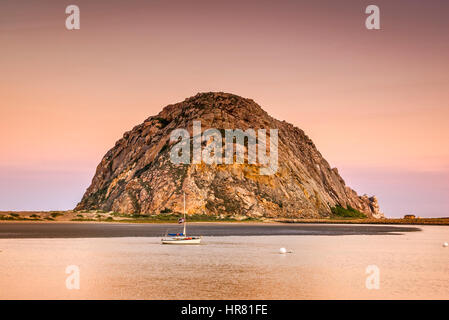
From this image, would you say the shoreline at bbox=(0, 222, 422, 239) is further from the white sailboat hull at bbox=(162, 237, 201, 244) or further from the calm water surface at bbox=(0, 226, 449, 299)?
the calm water surface at bbox=(0, 226, 449, 299)

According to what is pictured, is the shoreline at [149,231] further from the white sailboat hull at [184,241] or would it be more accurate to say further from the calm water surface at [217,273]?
the calm water surface at [217,273]

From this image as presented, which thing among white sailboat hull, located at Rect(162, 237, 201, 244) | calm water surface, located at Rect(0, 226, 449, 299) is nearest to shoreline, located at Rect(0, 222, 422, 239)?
white sailboat hull, located at Rect(162, 237, 201, 244)

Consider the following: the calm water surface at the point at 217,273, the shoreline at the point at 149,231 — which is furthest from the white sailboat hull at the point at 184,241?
the shoreline at the point at 149,231

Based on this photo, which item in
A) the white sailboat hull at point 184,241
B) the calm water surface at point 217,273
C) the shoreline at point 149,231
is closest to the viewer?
the calm water surface at point 217,273

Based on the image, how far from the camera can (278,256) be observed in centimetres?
5966

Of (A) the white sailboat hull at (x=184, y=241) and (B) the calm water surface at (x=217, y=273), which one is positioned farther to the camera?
(A) the white sailboat hull at (x=184, y=241)

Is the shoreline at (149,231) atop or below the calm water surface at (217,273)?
below

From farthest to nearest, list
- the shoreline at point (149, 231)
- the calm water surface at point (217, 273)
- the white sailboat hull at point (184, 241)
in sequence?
the shoreline at point (149, 231), the white sailboat hull at point (184, 241), the calm water surface at point (217, 273)

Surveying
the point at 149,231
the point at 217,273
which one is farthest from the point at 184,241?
the point at 149,231

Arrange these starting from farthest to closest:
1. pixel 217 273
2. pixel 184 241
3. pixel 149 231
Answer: pixel 149 231
pixel 184 241
pixel 217 273

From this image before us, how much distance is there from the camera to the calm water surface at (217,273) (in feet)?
114

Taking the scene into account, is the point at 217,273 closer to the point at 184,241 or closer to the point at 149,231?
the point at 184,241

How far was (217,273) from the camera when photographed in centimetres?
4428
